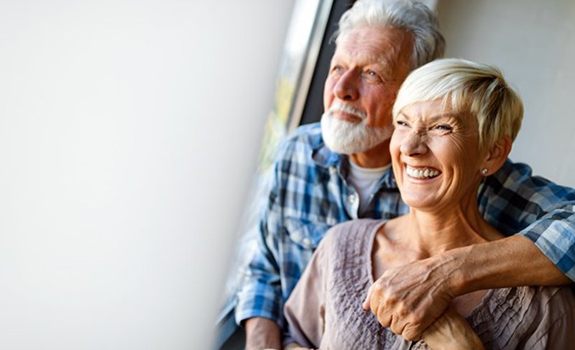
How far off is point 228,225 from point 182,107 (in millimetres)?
555

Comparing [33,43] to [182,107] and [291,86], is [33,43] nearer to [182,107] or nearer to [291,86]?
[182,107]

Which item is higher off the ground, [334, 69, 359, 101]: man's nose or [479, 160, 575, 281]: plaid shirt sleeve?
[334, 69, 359, 101]: man's nose

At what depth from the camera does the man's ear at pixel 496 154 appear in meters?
1.44

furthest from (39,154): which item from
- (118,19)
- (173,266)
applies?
(173,266)

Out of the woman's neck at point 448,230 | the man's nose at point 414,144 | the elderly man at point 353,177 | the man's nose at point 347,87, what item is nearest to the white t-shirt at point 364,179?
the elderly man at point 353,177

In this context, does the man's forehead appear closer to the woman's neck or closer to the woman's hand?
the woman's neck

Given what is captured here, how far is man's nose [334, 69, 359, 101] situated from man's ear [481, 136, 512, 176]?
1.46 feet

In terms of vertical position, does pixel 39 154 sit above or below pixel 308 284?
above

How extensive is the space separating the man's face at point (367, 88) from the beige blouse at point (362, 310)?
26 cm

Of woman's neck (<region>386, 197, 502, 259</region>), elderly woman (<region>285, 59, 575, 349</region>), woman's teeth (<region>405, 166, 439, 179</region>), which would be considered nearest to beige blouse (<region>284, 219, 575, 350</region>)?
elderly woman (<region>285, 59, 575, 349</region>)

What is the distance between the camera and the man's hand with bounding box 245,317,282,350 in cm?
170

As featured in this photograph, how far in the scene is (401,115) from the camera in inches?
56.9

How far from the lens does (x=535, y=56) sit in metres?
2.24

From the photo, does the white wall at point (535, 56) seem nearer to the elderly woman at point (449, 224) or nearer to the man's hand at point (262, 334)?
the elderly woman at point (449, 224)
